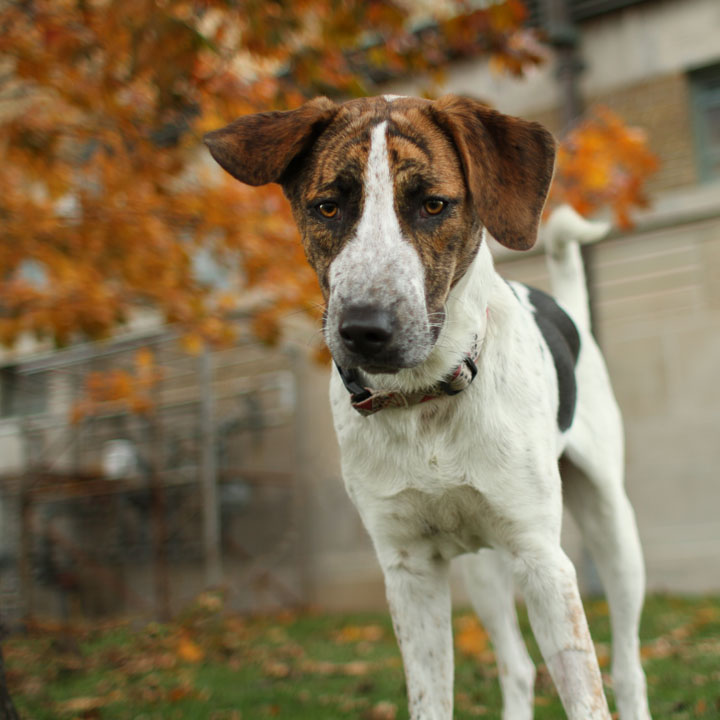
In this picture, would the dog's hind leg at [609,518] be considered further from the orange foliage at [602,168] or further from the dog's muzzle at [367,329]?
the orange foliage at [602,168]

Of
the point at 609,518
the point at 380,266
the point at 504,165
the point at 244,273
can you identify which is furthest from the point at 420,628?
the point at 244,273

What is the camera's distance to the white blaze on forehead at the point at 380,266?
2.29m

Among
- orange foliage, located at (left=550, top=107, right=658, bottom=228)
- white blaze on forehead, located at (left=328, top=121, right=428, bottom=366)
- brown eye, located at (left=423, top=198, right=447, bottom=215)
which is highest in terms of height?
orange foliage, located at (left=550, top=107, right=658, bottom=228)

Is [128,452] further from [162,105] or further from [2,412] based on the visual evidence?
[162,105]

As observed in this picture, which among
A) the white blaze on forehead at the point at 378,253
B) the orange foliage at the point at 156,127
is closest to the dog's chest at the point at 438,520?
the white blaze on forehead at the point at 378,253

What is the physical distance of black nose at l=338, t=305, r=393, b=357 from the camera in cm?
224

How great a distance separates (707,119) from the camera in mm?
9344

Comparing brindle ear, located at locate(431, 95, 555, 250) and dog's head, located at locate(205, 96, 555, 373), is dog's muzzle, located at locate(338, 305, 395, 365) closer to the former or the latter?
dog's head, located at locate(205, 96, 555, 373)

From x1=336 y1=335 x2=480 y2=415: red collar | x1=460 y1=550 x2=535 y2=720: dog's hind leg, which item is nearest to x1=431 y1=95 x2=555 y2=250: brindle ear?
x1=336 y1=335 x2=480 y2=415: red collar

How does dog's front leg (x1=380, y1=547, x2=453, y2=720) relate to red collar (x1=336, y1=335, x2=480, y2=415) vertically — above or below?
below

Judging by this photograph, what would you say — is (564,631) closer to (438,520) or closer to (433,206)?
(438,520)

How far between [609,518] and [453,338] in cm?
129

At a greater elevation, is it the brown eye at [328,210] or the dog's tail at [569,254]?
the dog's tail at [569,254]

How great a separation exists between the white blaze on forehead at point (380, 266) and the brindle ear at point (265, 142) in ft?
0.88
